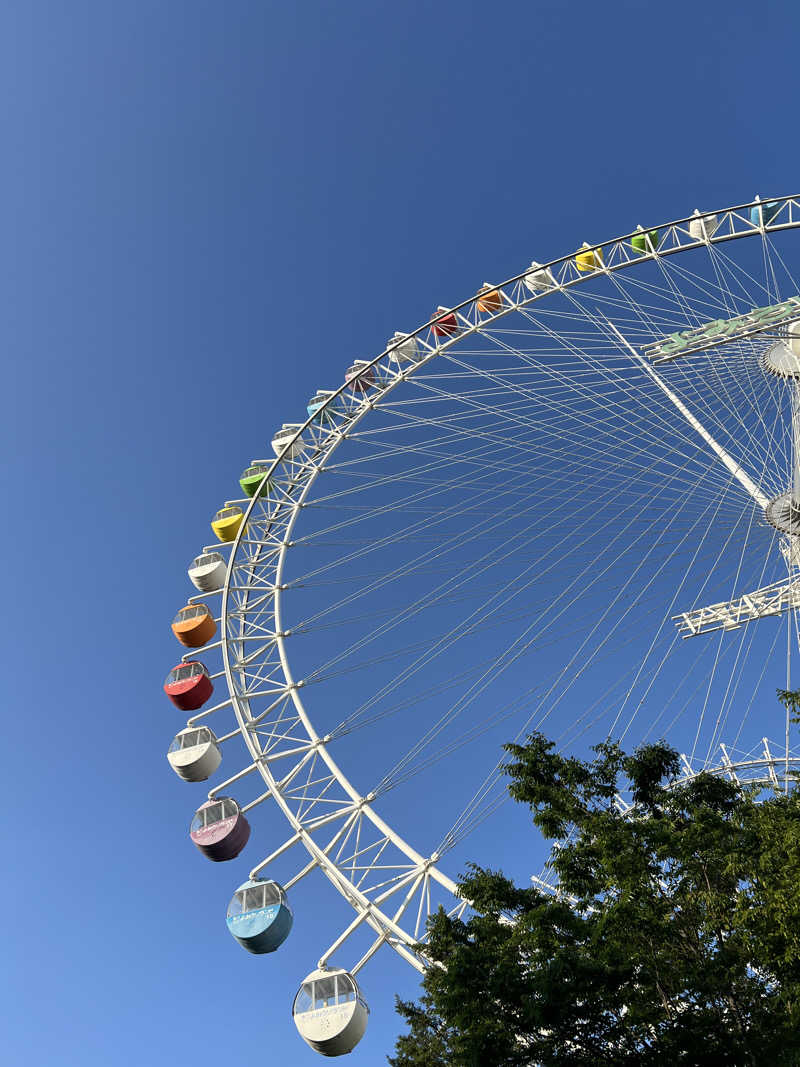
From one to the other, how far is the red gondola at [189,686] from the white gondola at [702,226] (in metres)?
18.3

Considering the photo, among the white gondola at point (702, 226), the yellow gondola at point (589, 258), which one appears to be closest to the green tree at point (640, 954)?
the white gondola at point (702, 226)

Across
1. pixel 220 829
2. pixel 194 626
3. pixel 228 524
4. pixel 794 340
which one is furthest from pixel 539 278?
pixel 220 829

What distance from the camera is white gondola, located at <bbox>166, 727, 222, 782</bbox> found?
2011 cm

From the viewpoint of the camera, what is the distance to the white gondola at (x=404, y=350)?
22.7m

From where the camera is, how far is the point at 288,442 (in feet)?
78.1

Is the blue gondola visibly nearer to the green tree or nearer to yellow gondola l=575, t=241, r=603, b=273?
the green tree

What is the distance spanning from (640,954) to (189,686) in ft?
51.2

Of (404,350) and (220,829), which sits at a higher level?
(404,350)

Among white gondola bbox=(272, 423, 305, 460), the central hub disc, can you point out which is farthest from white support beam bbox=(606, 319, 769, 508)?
white gondola bbox=(272, 423, 305, 460)

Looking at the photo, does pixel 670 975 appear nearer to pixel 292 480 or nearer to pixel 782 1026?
pixel 782 1026

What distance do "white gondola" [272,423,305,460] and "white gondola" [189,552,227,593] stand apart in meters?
4.15

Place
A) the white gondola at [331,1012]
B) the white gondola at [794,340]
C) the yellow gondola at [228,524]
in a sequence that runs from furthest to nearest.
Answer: the yellow gondola at [228,524] → the white gondola at [794,340] → the white gondola at [331,1012]

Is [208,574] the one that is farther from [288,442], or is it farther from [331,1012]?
[331,1012]

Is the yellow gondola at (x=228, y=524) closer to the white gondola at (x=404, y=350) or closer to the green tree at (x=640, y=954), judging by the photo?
the white gondola at (x=404, y=350)
